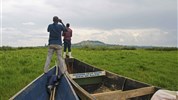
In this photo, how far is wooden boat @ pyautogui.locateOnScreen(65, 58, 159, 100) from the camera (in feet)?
17.9

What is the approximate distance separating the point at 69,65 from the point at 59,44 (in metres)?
3.12

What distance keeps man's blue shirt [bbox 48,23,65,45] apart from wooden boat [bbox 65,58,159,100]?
1.47 m

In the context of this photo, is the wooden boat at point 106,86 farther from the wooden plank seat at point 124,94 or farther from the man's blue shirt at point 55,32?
the man's blue shirt at point 55,32

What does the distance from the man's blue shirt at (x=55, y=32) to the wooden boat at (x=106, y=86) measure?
147 centimetres

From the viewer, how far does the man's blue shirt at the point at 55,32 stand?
355 inches

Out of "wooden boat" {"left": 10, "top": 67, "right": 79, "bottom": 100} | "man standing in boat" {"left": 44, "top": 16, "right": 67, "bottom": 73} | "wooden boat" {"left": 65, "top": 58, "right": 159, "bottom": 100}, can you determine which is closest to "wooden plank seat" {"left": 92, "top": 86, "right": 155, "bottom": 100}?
"wooden boat" {"left": 65, "top": 58, "right": 159, "bottom": 100}

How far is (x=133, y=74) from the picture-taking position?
11.8 metres

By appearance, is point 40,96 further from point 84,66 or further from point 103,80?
point 84,66

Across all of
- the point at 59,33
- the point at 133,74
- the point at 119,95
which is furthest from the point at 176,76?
the point at 119,95

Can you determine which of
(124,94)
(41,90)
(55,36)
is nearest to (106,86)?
(41,90)

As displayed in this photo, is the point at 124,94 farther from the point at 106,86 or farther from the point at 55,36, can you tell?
the point at 55,36

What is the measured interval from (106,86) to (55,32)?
2.72 m

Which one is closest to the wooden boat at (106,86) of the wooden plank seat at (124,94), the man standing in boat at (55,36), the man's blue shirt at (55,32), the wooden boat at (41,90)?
the wooden plank seat at (124,94)

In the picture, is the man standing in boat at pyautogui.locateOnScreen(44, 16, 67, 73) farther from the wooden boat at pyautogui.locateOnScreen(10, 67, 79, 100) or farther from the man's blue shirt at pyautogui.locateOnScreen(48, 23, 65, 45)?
the wooden boat at pyautogui.locateOnScreen(10, 67, 79, 100)
